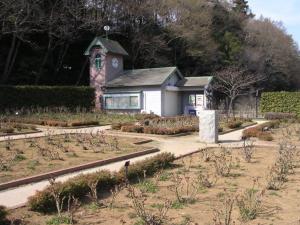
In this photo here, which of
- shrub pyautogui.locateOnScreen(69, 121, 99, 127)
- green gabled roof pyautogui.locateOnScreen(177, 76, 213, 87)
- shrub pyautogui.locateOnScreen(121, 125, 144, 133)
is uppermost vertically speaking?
green gabled roof pyautogui.locateOnScreen(177, 76, 213, 87)

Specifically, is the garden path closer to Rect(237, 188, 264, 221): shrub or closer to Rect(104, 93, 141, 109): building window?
Rect(237, 188, 264, 221): shrub

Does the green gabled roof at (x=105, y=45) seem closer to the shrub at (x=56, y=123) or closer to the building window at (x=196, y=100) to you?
the building window at (x=196, y=100)

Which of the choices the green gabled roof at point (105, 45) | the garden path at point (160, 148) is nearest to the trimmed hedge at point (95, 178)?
the garden path at point (160, 148)

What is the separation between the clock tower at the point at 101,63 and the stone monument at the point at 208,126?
20544 mm

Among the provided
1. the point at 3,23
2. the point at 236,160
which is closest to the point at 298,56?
the point at 3,23

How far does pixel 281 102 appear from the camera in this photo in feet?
119

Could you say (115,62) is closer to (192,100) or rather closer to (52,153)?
(192,100)

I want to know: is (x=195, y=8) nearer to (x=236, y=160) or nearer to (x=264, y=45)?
(x=264, y=45)

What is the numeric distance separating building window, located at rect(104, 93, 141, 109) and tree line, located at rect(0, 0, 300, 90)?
252 inches

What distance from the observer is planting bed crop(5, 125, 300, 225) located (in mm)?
6215

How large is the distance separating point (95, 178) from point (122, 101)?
26855 millimetres

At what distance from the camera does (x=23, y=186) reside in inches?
325

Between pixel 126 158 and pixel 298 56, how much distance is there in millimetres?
54632

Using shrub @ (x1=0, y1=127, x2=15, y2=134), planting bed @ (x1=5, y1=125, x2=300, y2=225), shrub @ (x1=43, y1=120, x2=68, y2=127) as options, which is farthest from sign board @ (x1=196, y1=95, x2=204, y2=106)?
planting bed @ (x1=5, y1=125, x2=300, y2=225)
